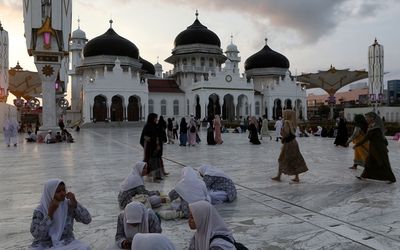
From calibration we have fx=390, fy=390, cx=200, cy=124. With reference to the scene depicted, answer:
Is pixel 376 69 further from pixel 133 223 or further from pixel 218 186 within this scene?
pixel 133 223

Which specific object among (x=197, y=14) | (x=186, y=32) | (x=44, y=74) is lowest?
(x=44, y=74)

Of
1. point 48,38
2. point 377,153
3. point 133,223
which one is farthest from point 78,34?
point 133,223

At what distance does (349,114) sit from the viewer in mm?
49781

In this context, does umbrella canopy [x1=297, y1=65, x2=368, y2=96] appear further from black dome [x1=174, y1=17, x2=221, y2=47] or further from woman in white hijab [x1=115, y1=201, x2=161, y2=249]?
woman in white hijab [x1=115, y1=201, x2=161, y2=249]

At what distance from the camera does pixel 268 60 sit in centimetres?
5659

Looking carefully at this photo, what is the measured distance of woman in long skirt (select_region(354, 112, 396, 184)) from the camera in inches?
278

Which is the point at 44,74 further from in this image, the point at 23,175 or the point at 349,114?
the point at 349,114

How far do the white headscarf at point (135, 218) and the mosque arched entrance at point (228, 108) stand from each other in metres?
46.9

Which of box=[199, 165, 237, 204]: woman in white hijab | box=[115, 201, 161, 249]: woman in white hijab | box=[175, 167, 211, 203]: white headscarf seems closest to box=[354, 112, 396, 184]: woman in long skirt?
box=[199, 165, 237, 204]: woman in white hijab

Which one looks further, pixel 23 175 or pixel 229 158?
pixel 229 158

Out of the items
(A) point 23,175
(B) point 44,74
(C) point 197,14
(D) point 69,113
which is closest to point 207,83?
(C) point 197,14

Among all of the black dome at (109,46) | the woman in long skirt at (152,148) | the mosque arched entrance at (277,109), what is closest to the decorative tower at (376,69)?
the mosque arched entrance at (277,109)

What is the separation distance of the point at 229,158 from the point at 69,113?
4244cm

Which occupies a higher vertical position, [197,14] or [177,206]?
[197,14]
